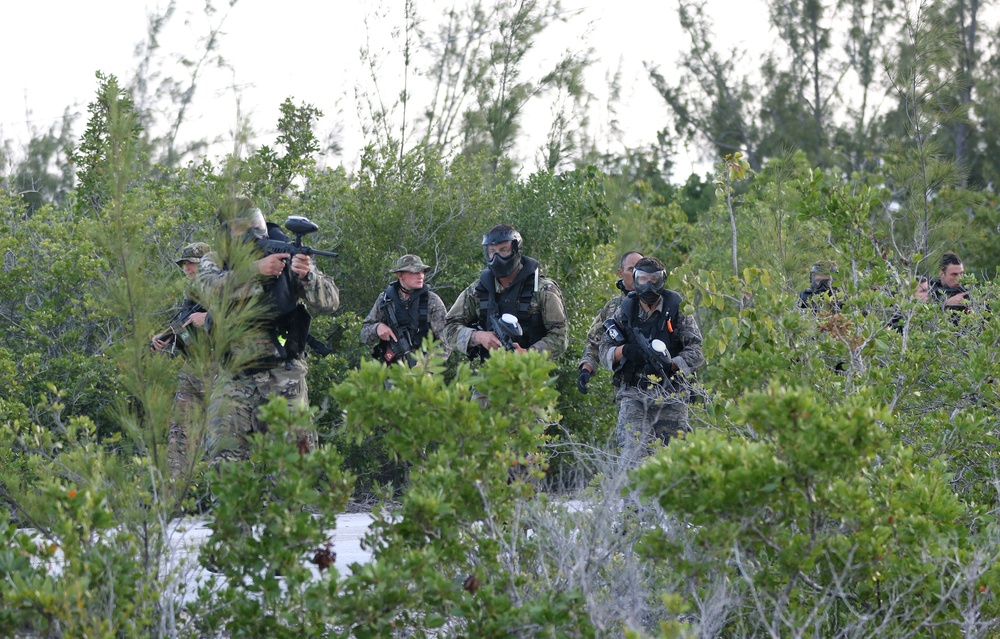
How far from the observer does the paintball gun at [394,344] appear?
7.21 metres

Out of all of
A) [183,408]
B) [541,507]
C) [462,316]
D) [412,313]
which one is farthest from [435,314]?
[541,507]

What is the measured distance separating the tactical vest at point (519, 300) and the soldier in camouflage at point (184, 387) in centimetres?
166

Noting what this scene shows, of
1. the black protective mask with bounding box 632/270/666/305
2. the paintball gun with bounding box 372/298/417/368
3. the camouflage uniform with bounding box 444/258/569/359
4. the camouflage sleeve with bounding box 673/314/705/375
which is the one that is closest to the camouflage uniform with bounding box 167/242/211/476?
the camouflage uniform with bounding box 444/258/569/359

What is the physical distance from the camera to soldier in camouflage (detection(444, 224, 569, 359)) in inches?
257

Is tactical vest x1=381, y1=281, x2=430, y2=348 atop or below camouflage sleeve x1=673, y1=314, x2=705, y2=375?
atop

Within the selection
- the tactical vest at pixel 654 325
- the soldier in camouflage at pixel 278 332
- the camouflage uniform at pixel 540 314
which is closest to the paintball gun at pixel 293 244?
the soldier in camouflage at pixel 278 332

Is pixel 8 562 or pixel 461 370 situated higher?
pixel 461 370

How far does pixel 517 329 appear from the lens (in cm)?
633

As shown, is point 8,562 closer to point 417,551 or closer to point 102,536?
point 102,536

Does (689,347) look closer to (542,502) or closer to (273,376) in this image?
(273,376)

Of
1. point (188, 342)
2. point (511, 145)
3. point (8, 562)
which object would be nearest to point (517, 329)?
point (188, 342)

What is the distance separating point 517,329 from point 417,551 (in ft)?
10.4

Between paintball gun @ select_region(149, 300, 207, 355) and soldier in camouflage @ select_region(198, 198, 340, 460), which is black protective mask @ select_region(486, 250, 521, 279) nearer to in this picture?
soldier in camouflage @ select_region(198, 198, 340, 460)

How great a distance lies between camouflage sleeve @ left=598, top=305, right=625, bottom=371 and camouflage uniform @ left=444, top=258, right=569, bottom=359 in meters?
0.30
